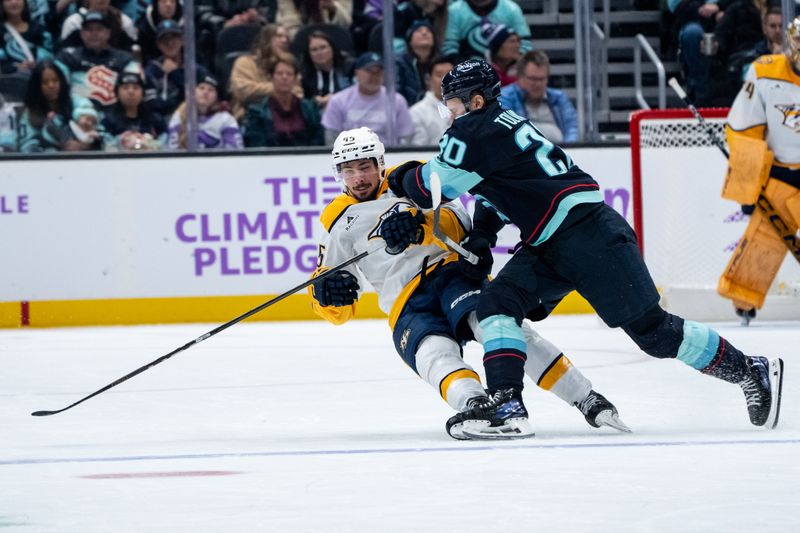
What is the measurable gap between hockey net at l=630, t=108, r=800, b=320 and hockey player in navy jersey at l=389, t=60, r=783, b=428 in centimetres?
376

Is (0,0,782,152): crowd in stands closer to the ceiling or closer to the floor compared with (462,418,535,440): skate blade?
closer to the ceiling

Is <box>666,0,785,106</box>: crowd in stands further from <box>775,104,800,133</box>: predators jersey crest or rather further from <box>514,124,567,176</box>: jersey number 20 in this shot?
<box>514,124,567,176</box>: jersey number 20

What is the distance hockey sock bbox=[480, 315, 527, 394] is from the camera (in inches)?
144

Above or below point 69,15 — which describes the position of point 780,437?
below

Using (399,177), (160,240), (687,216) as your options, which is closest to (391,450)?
Result: (399,177)

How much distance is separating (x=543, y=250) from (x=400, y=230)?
370mm

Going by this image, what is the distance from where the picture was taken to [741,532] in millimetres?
2379

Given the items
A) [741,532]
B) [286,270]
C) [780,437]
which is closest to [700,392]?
[780,437]

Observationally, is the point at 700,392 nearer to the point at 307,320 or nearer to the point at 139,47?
the point at 307,320

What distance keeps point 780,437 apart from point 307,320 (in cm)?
486

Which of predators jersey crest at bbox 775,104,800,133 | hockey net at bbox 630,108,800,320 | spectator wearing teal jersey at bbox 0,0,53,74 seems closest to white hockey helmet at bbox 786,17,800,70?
predators jersey crest at bbox 775,104,800,133

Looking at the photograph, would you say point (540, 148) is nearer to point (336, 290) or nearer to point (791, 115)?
point (336, 290)

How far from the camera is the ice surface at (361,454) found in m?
2.61

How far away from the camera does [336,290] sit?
4055 mm
